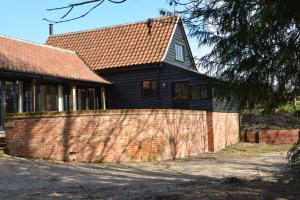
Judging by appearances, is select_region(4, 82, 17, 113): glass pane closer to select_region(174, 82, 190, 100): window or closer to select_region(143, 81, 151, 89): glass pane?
select_region(143, 81, 151, 89): glass pane

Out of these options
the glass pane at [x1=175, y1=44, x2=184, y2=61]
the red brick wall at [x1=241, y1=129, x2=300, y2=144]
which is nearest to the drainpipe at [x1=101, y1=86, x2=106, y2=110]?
the glass pane at [x1=175, y1=44, x2=184, y2=61]

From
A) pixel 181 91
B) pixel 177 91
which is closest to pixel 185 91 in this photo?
pixel 181 91

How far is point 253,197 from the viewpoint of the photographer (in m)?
9.43

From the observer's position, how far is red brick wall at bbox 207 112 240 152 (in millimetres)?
26547

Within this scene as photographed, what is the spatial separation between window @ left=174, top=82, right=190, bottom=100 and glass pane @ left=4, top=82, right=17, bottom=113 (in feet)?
30.7

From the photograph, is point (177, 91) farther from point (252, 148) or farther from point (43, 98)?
point (43, 98)

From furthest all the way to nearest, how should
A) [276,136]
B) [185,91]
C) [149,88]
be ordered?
[276,136] → [149,88] → [185,91]

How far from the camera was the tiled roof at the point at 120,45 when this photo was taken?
29.9m

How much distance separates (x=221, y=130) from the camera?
28234mm

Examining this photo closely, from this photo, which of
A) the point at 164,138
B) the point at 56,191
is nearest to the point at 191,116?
the point at 164,138

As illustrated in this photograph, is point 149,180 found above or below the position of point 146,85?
below

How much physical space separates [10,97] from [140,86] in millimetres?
8873

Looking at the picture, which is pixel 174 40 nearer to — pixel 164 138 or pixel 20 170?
pixel 164 138

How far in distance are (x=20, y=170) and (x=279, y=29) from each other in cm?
1147
